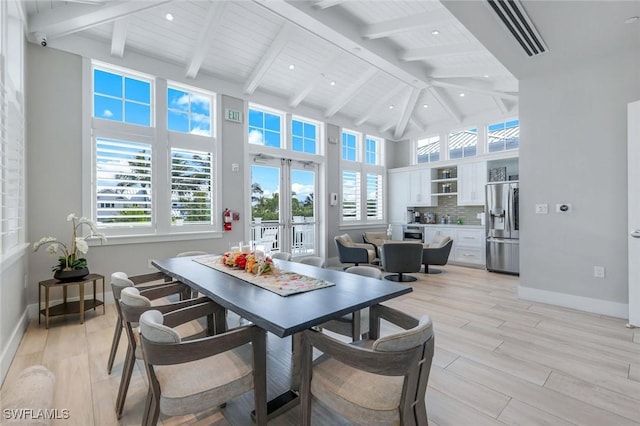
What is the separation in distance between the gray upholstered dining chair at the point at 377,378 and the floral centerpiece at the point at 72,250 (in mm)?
3238

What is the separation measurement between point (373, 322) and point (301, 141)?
5213mm

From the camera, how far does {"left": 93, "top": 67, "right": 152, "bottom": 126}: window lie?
4.09 metres

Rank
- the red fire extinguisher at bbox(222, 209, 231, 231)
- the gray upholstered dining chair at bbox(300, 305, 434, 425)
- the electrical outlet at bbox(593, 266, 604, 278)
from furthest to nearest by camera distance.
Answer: the red fire extinguisher at bbox(222, 209, 231, 231), the electrical outlet at bbox(593, 266, 604, 278), the gray upholstered dining chair at bbox(300, 305, 434, 425)

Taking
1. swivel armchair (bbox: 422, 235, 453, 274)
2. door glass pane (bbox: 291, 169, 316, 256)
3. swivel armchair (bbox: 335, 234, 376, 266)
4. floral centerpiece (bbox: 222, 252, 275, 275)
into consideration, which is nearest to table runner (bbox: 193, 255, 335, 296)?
floral centerpiece (bbox: 222, 252, 275, 275)

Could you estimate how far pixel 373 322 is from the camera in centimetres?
190

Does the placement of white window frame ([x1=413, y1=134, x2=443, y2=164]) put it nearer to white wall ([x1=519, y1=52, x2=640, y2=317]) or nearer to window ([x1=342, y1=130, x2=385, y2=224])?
window ([x1=342, y1=130, x2=385, y2=224])

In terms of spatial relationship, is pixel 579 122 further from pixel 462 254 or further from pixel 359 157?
pixel 359 157

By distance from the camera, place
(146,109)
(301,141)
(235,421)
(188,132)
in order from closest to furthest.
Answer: (235,421) < (146,109) < (188,132) < (301,141)

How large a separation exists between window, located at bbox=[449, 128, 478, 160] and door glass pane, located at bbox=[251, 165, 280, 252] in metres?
4.50

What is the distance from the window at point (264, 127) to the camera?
5.71 metres

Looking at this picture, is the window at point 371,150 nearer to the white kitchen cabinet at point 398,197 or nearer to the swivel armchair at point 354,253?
the white kitchen cabinet at point 398,197

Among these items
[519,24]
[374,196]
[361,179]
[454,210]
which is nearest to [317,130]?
[361,179]

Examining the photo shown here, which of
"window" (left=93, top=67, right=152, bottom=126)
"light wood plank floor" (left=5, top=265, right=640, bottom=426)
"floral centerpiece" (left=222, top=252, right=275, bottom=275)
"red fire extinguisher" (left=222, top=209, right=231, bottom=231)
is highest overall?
"window" (left=93, top=67, right=152, bottom=126)

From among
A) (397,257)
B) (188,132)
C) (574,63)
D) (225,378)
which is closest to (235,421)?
(225,378)
